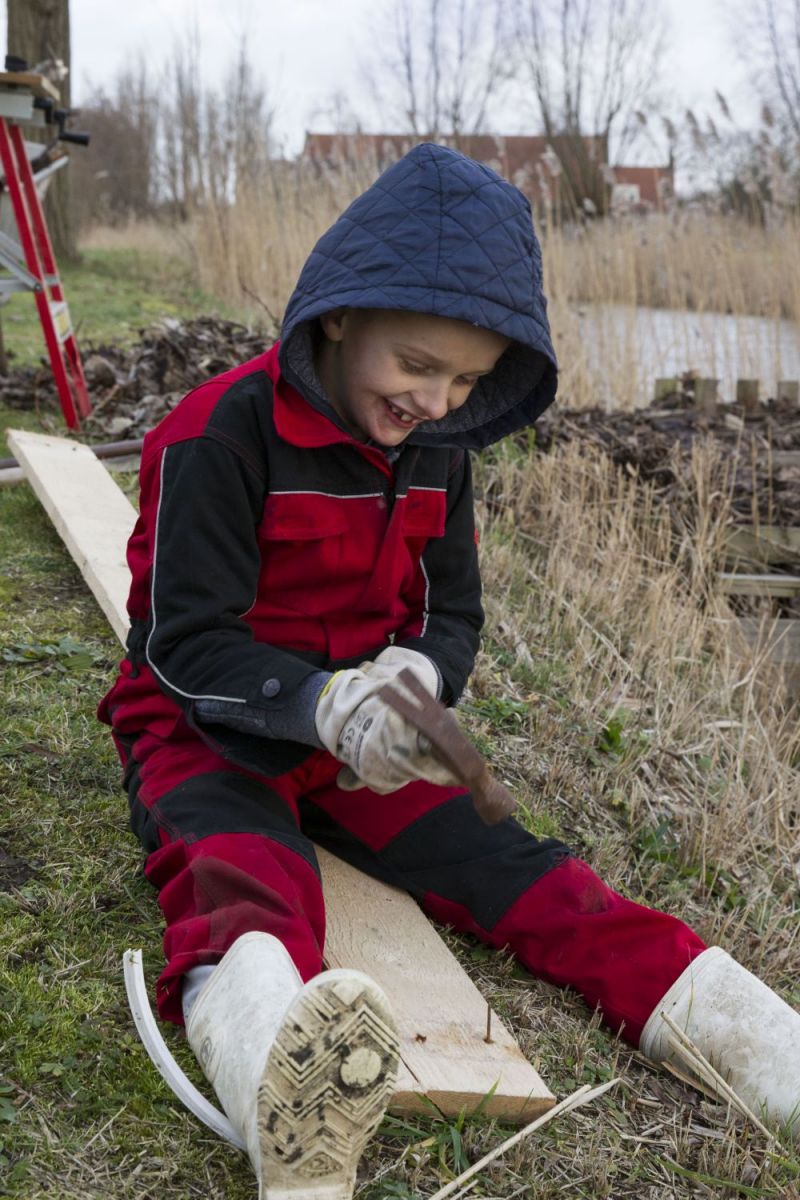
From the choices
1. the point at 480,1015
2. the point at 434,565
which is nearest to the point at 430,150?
the point at 434,565

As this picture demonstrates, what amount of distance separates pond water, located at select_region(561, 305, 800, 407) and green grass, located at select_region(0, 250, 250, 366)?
2.93 m

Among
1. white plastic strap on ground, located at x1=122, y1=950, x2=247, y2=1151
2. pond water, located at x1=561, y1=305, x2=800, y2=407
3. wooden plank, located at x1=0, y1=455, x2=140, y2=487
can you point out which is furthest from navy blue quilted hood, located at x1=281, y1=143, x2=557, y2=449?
pond water, located at x1=561, y1=305, x2=800, y2=407

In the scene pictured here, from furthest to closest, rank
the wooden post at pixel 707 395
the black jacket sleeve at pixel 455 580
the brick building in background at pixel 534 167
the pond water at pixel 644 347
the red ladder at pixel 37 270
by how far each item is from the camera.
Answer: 1. the brick building in background at pixel 534 167
2. the pond water at pixel 644 347
3. the wooden post at pixel 707 395
4. the red ladder at pixel 37 270
5. the black jacket sleeve at pixel 455 580

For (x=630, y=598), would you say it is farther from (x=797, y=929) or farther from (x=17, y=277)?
(x=17, y=277)

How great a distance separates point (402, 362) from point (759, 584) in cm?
321

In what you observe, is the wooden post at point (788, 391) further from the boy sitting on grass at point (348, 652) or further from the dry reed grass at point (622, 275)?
the boy sitting on grass at point (348, 652)

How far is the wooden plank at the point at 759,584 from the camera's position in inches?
183

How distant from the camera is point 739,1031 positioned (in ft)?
6.02

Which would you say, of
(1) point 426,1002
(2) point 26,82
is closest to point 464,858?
(1) point 426,1002

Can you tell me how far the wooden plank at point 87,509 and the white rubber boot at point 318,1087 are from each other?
1.64 m

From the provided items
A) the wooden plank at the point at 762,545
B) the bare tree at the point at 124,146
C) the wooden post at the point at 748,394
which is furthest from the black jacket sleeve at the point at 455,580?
the bare tree at the point at 124,146

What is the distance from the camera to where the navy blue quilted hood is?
5.78 ft

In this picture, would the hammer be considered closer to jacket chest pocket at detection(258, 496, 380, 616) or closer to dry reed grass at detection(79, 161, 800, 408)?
jacket chest pocket at detection(258, 496, 380, 616)

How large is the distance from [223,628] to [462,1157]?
0.87 m
